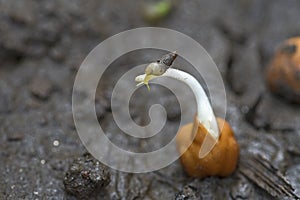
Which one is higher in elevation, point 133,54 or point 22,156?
point 133,54

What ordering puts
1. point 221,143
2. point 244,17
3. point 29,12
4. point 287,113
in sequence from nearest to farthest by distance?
point 221,143 < point 287,113 < point 29,12 < point 244,17

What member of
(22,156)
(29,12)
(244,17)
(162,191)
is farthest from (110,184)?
(244,17)

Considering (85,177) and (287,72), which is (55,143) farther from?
(287,72)

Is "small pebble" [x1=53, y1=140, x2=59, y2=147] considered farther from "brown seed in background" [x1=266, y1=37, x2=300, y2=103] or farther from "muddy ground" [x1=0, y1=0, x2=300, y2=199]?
"brown seed in background" [x1=266, y1=37, x2=300, y2=103]

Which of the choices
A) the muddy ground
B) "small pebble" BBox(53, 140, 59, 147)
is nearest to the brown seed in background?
the muddy ground

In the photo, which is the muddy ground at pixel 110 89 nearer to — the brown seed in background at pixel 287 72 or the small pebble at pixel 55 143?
the small pebble at pixel 55 143

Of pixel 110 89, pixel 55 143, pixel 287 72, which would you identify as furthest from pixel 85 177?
pixel 287 72

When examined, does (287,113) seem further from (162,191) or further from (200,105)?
(162,191)

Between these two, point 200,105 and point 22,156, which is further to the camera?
point 22,156

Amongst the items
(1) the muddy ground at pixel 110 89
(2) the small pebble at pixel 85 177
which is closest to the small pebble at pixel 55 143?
(1) the muddy ground at pixel 110 89
